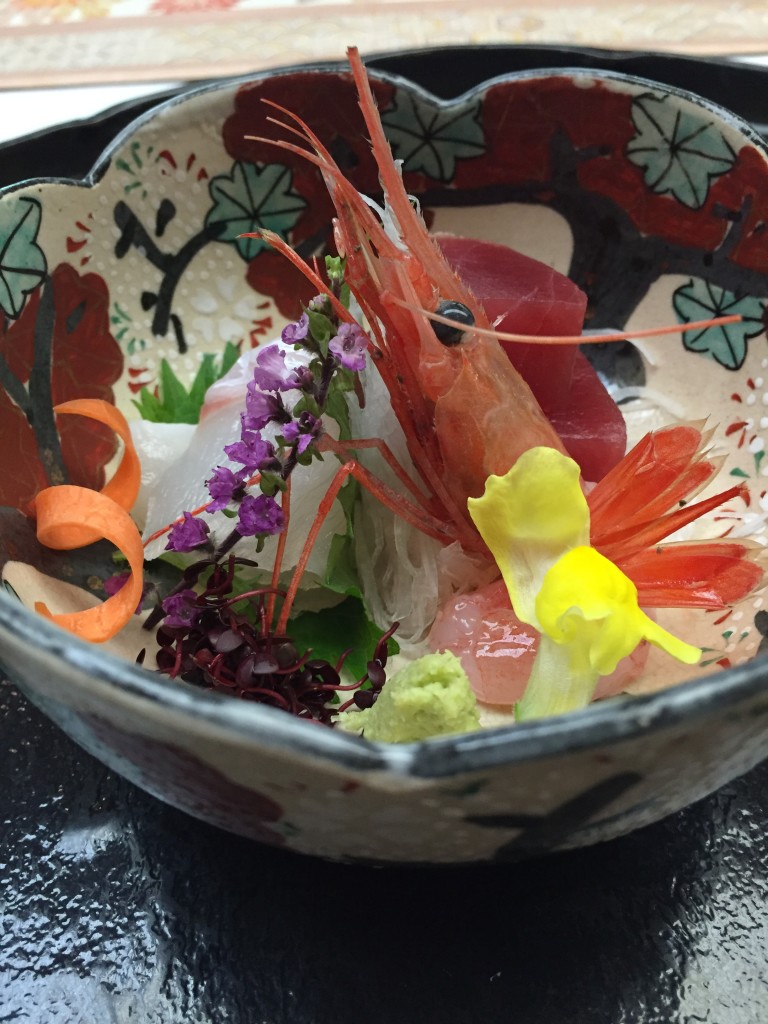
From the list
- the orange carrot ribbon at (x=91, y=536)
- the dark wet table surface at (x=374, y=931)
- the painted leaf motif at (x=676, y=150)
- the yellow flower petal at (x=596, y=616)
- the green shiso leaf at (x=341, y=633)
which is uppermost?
the painted leaf motif at (x=676, y=150)

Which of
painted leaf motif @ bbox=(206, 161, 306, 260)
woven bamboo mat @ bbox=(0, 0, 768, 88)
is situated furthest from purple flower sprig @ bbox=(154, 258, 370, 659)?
woven bamboo mat @ bbox=(0, 0, 768, 88)

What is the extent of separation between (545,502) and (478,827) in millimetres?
317

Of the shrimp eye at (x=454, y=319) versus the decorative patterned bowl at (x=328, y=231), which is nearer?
the shrimp eye at (x=454, y=319)

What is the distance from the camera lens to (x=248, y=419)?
0.87 m

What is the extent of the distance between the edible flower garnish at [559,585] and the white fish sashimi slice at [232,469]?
233 millimetres

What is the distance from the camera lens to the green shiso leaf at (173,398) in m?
1.21

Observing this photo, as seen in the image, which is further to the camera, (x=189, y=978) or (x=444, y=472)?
(x=444, y=472)

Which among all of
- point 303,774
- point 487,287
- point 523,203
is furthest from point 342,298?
point 303,774

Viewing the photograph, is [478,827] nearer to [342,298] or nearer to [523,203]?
[342,298]

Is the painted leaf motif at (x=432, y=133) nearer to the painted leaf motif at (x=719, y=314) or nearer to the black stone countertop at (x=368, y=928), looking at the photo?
the painted leaf motif at (x=719, y=314)

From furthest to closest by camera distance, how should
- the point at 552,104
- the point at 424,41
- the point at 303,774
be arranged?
the point at 424,41, the point at 552,104, the point at 303,774

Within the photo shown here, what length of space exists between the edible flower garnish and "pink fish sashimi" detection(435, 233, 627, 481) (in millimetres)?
276

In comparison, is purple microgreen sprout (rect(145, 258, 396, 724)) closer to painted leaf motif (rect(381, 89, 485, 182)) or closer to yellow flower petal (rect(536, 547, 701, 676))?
yellow flower petal (rect(536, 547, 701, 676))

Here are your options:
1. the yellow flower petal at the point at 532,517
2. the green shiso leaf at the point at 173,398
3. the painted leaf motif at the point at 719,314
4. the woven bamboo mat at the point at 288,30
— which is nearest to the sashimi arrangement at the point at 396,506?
the yellow flower petal at the point at 532,517
